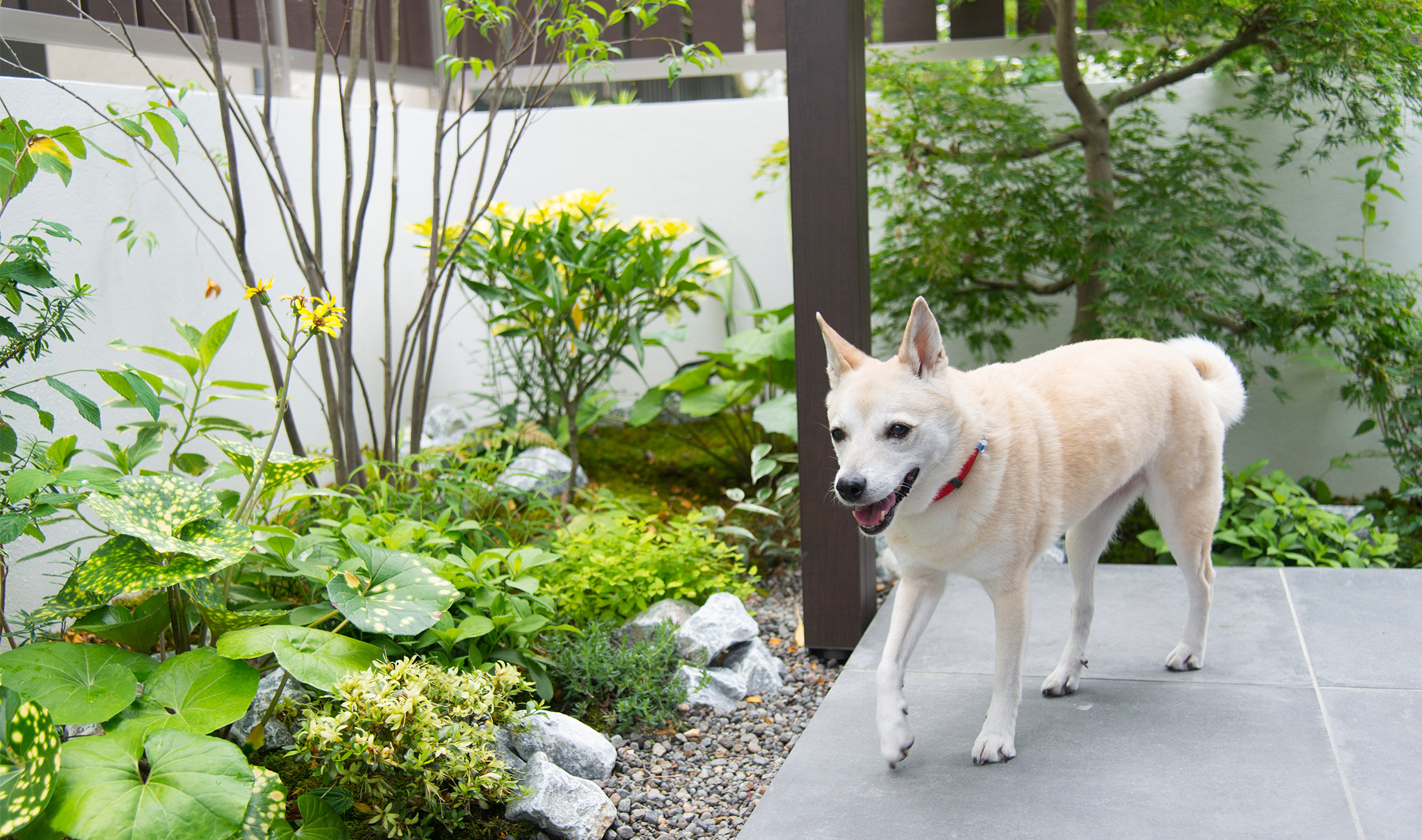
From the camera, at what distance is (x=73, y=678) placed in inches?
76.0

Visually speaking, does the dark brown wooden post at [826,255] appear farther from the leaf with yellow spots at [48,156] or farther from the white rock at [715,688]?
the leaf with yellow spots at [48,156]

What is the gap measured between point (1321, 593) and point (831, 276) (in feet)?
6.97

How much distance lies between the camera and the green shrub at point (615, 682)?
2.70 metres

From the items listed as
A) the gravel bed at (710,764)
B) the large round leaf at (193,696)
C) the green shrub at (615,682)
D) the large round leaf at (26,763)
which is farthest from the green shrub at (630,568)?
the large round leaf at (26,763)

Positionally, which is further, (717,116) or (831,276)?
(717,116)

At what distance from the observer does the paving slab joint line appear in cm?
204

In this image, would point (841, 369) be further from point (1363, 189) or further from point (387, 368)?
point (1363, 189)

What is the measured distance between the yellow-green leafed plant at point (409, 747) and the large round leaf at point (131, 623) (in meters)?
0.53

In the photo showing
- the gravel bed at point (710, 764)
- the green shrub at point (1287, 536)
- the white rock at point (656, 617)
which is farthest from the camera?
the green shrub at point (1287, 536)

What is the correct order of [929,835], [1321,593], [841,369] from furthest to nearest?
[1321,593] < [841,369] < [929,835]

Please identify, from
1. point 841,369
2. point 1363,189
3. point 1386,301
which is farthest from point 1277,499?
point 841,369

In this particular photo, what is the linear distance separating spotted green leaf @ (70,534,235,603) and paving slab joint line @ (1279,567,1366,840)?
8.33 ft

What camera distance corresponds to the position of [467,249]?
13.3 feet

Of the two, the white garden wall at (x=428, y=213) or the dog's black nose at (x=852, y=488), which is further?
the white garden wall at (x=428, y=213)
